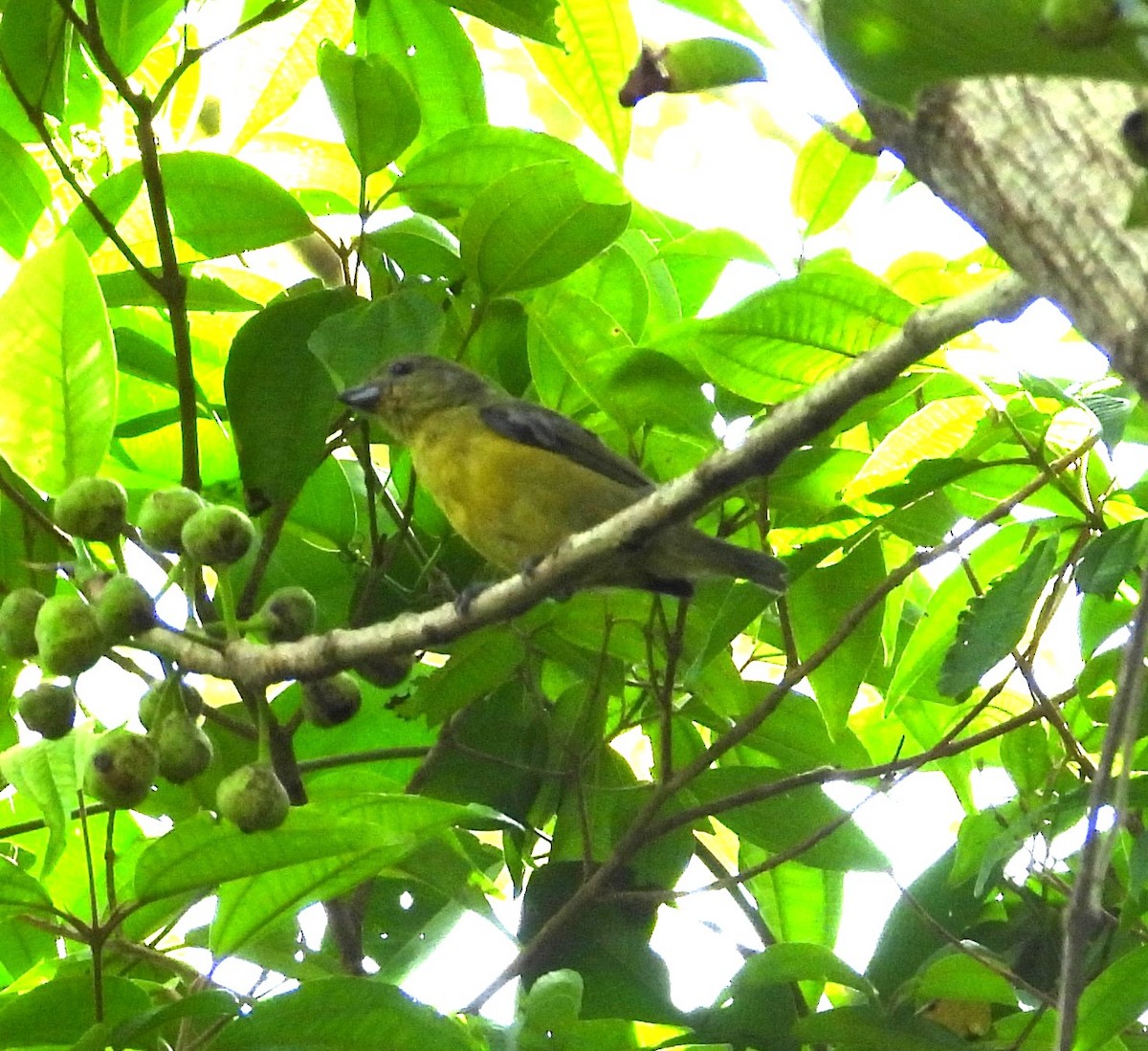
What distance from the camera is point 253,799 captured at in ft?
5.85

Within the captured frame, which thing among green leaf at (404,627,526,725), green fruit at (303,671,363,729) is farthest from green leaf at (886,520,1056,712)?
green fruit at (303,671,363,729)

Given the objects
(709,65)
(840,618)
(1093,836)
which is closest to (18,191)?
(709,65)

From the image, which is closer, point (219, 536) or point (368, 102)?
point (219, 536)

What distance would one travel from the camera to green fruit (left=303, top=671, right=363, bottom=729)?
205 centimetres

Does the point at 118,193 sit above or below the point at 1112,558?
above

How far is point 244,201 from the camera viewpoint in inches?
99.6

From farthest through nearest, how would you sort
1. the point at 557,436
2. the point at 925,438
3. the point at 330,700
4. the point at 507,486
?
the point at 507,486, the point at 557,436, the point at 925,438, the point at 330,700

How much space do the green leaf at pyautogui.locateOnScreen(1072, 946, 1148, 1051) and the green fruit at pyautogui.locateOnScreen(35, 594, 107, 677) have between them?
4.48 feet

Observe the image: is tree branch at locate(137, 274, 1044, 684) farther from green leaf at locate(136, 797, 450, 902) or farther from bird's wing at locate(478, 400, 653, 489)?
bird's wing at locate(478, 400, 653, 489)

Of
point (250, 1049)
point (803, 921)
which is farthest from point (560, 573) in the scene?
point (803, 921)

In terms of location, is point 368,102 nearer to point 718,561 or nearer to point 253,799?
point 718,561

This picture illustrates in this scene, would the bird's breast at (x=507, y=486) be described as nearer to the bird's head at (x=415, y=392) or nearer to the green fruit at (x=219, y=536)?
the bird's head at (x=415, y=392)

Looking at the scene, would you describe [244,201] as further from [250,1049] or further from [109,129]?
[250,1049]

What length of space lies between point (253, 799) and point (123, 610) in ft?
0.92
